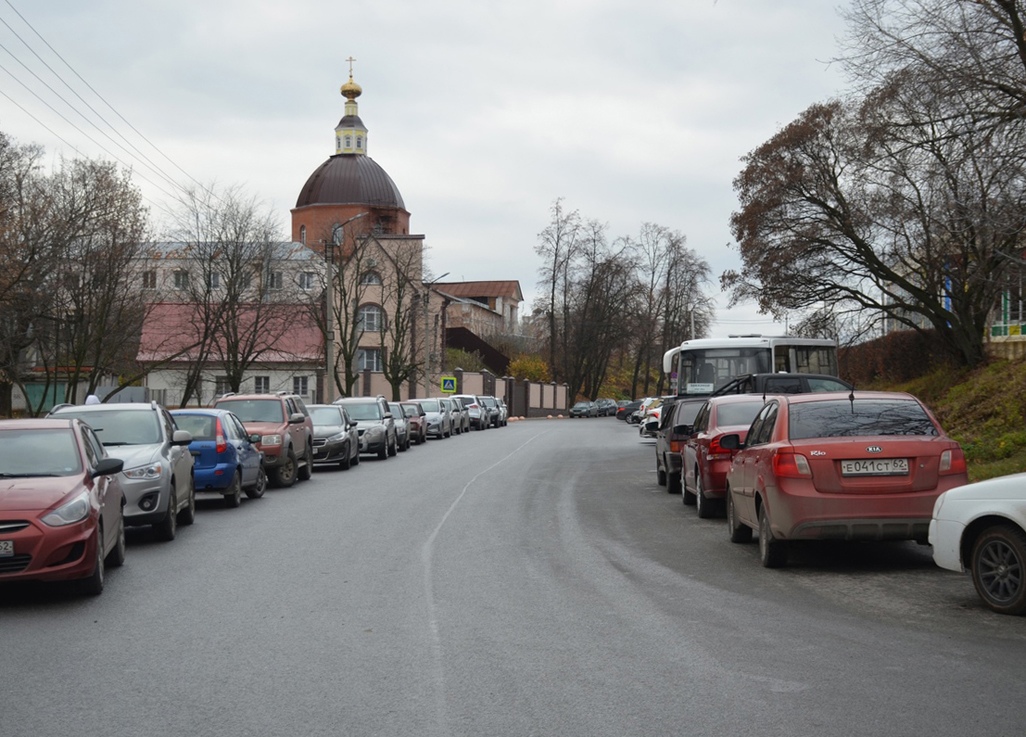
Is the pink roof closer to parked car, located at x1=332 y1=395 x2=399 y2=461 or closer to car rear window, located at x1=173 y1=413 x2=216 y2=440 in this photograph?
parked car, located at x1=332 y1=395 x2=399 y2=461

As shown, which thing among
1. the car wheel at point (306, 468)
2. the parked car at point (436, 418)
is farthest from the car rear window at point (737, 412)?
the parked car at point (436, 418)

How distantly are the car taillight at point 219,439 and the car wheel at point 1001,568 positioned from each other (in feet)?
41.2

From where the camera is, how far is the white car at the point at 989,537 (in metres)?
8.55

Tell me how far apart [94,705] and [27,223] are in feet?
105

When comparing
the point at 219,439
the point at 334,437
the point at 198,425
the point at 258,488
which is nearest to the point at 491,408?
the point at 334,437

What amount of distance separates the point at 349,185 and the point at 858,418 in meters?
88.2

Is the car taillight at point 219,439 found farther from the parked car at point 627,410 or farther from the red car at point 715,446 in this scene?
the parked car at point 627,410

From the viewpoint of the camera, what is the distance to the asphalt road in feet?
19.9

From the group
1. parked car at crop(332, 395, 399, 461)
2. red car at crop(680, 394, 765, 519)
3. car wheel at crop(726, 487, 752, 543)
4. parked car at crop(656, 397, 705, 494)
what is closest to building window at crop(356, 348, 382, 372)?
parked car at crop(332, 395, 399, 461)

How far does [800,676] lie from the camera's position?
6.89 meters

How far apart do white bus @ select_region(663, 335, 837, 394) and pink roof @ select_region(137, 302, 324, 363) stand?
2363 centimetres

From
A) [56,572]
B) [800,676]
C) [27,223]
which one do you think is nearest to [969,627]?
[800,676]

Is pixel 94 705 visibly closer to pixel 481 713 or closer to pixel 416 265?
pixel 481 713

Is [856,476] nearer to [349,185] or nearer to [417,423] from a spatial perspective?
[417,423]
